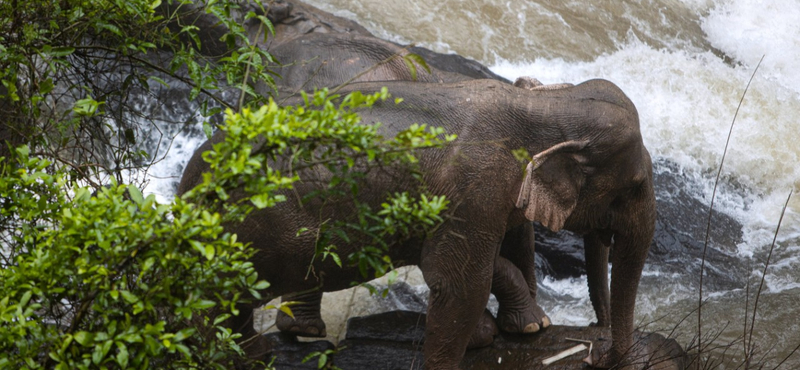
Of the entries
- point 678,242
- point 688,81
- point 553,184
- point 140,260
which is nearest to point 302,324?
point 553,184

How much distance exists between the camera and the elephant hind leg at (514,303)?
455cm

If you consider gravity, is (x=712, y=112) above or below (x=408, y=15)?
below

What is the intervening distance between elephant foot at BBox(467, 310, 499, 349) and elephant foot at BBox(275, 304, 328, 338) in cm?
79

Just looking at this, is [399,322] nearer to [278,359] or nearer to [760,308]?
[278,359]

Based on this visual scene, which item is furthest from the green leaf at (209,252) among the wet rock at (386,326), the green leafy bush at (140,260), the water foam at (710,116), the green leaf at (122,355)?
the water foam at (710,116)

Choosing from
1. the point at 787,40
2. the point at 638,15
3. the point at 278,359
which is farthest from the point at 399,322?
the point at 787,40

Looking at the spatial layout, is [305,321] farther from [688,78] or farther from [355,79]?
[688,78]

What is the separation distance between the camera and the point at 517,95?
3693mm

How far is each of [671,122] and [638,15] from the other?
96.3 inches

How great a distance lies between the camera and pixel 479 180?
3561 mm

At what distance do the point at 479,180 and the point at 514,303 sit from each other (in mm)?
1207

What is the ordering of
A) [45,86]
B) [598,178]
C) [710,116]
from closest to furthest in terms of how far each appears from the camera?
[45,86] < [598,178] < [710,116]

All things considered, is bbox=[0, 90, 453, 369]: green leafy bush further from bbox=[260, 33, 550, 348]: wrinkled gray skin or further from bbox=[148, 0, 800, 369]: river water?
bbox=[148, 0, 800, 369]: river water

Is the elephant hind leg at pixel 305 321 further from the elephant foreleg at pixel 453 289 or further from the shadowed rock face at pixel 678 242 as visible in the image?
the shadowed rock face at pixel 678 242
